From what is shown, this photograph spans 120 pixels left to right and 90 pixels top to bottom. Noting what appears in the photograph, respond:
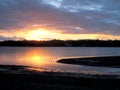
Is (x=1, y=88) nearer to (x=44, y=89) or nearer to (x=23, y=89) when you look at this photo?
(x=23, y=89)

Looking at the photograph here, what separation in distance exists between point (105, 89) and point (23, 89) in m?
5.97

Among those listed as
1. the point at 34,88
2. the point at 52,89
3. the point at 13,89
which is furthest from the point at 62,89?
the point at 13,89

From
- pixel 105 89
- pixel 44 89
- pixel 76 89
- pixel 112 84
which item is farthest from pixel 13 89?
pixel 112 84

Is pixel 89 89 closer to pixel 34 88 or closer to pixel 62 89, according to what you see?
pixel 62 89

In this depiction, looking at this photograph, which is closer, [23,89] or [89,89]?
[23,89]

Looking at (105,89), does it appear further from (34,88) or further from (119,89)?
(34,88)

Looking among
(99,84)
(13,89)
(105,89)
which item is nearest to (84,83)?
(99,84)

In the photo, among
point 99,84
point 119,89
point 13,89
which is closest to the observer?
point 13,89

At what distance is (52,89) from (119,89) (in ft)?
16.0

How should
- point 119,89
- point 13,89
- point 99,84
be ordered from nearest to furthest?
point 13,89 < point 119,89 < point 99,84

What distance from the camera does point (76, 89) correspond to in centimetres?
2130

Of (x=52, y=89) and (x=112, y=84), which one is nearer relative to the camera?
(x=52, y=89)

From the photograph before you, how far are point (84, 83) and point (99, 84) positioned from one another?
4.62ft

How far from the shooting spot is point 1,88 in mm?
20969
